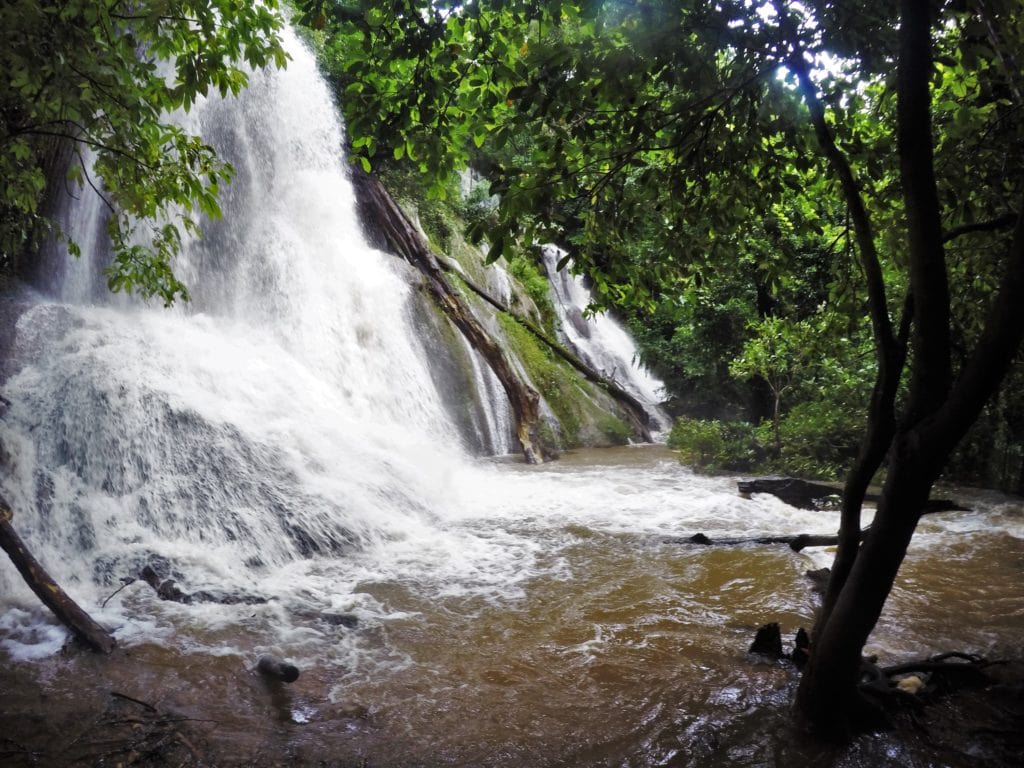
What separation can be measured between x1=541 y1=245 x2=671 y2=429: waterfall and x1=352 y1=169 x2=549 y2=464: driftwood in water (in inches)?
221

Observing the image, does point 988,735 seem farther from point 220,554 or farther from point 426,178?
point 220,554

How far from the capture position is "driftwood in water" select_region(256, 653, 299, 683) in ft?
13.5

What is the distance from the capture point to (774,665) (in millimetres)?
4145

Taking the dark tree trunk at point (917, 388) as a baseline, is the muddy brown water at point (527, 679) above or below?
below

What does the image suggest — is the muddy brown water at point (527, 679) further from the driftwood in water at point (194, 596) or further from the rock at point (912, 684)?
the rock at point (912, 684)

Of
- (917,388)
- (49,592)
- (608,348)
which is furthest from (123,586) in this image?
(608,348)

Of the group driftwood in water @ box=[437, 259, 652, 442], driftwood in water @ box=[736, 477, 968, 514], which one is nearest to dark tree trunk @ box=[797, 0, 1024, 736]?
driftwood in water @ box=[736, 477, 968, 514]

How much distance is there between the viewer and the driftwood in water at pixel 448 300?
13469 mm

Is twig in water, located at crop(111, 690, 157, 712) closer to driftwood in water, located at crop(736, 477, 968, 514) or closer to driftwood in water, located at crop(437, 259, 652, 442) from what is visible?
driftwood in water, located at crop(736, 477, 968, 514)

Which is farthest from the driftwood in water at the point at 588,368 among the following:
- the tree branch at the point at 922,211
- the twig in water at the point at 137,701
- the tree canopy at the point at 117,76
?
the tree branch at the point at 922,211

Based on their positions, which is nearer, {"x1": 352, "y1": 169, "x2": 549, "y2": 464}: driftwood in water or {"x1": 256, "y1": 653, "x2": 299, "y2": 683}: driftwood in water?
{"x1": 256, "y1": 653, "x2": 299, "y2": 683}: driftwood in water

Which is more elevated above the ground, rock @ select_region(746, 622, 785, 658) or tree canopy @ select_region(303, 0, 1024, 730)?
tree canopy @ select_region(303, 0, 1024, 730)

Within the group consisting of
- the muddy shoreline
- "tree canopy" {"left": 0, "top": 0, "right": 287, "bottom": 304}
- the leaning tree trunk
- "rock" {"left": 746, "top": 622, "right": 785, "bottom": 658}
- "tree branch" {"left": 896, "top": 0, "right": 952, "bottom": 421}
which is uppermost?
"tree canopy" {"left": 0, "top": 0, "right": 287, "bottom": 304}

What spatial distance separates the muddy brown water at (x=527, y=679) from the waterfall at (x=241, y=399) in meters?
1.28
